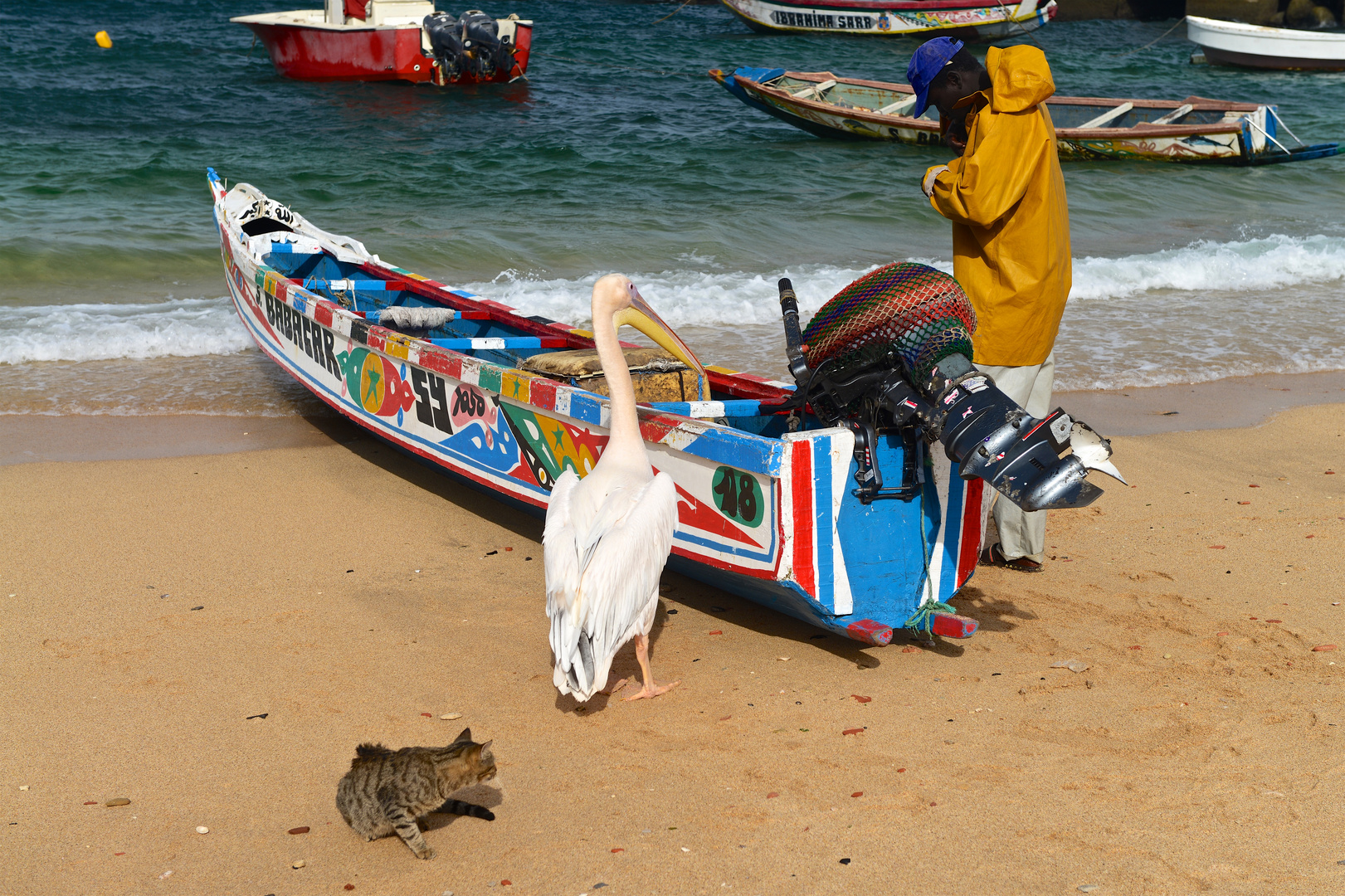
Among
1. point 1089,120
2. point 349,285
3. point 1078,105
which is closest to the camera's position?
point 349,285

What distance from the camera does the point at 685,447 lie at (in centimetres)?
439

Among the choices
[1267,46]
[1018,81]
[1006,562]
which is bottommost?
[1006,562]

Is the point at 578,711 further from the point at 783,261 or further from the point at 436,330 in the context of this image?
the point at 783,261

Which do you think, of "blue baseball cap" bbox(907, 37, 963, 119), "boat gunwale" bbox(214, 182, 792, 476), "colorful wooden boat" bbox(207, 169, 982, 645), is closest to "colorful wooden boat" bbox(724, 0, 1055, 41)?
"boat gunwale" bbox(214, 182, 792, 476)

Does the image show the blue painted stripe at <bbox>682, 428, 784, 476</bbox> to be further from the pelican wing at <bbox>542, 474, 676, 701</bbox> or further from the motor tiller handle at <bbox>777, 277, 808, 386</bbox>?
the motor tiller handle at <bbox>777, 277, 808, 386</bbox>

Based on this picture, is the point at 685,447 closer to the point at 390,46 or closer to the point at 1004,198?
the point at 1004,198

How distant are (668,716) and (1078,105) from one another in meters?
17.3

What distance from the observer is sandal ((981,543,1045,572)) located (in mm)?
5148

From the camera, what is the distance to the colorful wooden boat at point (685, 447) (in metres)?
4.05

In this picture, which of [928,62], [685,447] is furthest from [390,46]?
[685,447]

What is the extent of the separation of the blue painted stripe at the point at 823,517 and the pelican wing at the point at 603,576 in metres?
0.51

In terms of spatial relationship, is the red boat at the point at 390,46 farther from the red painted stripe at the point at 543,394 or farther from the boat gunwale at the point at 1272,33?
the red painted stripe at the point at 543,394

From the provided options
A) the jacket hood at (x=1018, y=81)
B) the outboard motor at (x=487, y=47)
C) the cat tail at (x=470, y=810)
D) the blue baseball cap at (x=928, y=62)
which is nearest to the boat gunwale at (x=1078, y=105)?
the outboard motor at (x=487, y=47)

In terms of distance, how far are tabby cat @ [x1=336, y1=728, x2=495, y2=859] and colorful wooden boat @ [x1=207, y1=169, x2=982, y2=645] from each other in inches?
53.3
